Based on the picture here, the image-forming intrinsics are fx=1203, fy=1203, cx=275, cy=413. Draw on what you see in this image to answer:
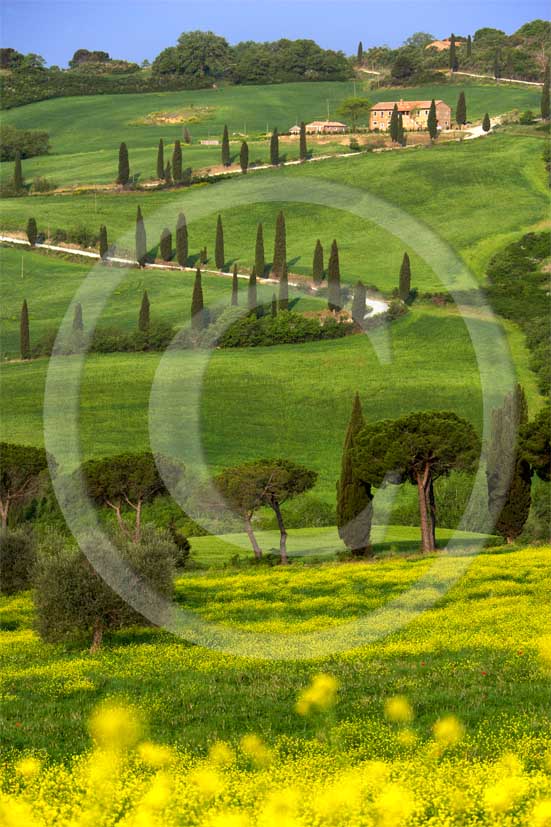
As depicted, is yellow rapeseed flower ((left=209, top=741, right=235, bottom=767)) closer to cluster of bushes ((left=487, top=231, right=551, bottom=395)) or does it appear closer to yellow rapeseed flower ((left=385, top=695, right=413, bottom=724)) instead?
yellow rapeseed flower ((left=385, top=695, right=413, bottom=724))

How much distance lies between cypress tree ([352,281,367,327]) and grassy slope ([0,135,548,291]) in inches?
972

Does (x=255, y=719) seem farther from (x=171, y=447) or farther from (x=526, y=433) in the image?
(x=171, y=447)

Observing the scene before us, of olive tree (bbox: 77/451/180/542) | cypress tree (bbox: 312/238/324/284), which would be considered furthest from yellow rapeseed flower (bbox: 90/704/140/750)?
cypress tree (bbox: 312/238/324/284)

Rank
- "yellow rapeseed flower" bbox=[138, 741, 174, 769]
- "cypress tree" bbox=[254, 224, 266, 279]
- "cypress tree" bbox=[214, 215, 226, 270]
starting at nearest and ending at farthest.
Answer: "yellow rapeseed flower" bbox=[138, 741, 174, 769] < "cypress tree" bbox=[254, 224, 266, 279] < "cypress tree" bbox=[214, 215, 226, 270]

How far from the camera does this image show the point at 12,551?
171 ft

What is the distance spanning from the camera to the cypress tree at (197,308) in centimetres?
13400

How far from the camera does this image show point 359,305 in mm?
133375

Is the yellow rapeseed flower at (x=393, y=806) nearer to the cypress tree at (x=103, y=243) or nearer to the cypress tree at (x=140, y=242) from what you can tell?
the cypress tree at (x=140, y=242)

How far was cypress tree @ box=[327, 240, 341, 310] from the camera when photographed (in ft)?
454

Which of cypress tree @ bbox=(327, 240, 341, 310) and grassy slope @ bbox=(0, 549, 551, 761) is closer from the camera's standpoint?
grassy slope @ bbox=(0, 549, 551, 761)

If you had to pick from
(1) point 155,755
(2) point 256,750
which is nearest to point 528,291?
(2) point 256,750

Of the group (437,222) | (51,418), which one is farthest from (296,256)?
(51,418)

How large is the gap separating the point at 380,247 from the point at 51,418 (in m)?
79.7

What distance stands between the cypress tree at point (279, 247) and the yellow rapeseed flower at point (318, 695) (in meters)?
118
